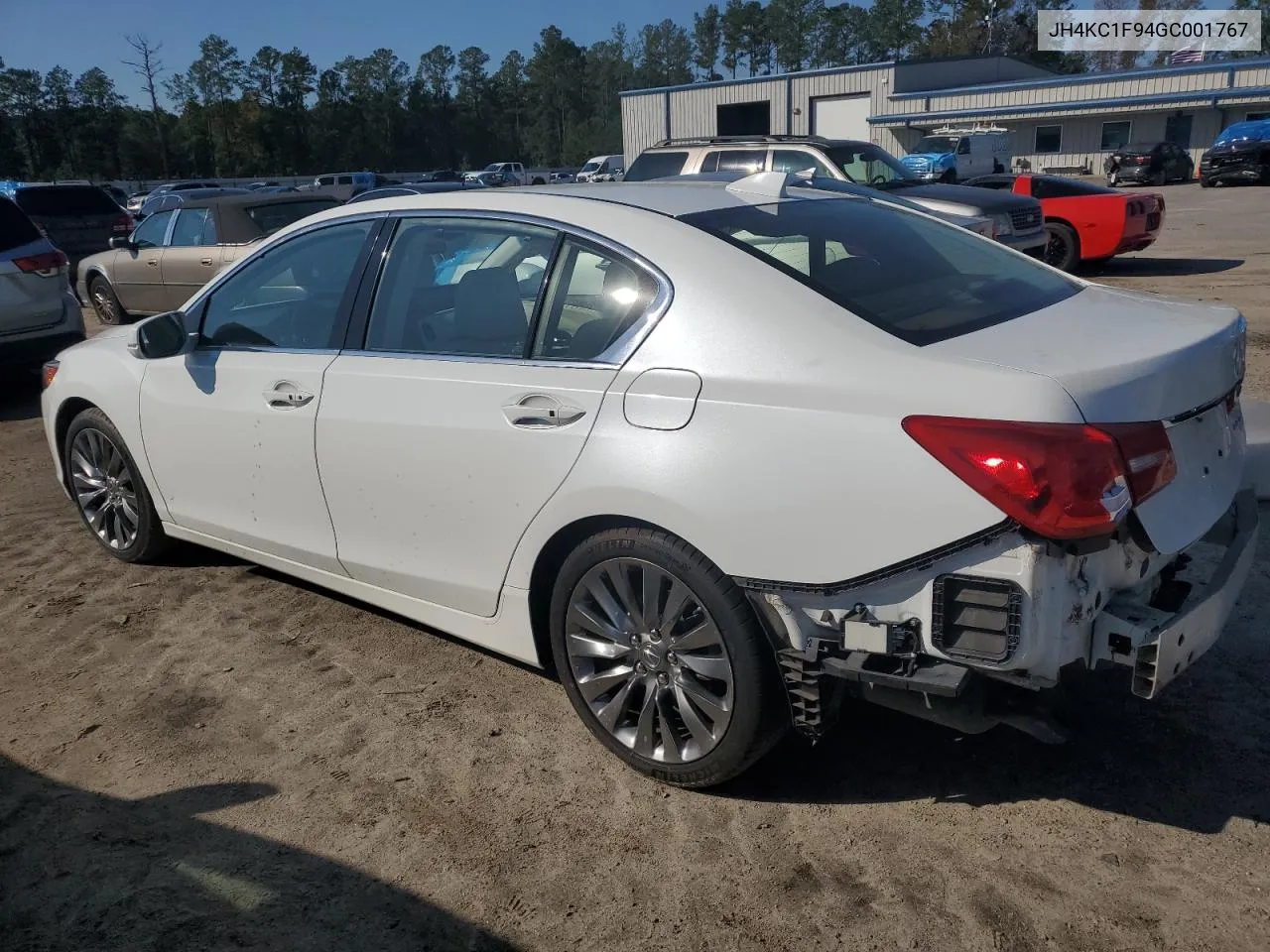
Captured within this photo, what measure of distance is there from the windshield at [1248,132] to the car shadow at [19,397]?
34451 millimetres

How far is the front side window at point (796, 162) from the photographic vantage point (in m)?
12.6

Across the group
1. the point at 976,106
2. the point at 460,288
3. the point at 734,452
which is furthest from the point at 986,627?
the point at 976,106

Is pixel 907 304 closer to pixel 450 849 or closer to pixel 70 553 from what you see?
pixel 450 849

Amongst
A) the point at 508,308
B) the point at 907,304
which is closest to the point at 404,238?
the point at 508,308

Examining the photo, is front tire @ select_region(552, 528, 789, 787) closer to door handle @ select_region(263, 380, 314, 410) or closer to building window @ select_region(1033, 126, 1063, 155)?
door handle @ select_region(263, 380, 314, 410)

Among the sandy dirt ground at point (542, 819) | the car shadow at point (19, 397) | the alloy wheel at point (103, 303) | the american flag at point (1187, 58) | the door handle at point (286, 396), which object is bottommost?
the car shadow at point (19, 397)

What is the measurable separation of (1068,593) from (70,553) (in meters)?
4.88

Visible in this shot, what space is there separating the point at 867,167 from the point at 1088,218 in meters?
2.99

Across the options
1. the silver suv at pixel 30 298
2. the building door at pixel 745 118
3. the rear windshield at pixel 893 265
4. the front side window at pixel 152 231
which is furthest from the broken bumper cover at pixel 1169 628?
the building door at pixel 745 118

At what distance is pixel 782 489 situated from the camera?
2594 millimetres

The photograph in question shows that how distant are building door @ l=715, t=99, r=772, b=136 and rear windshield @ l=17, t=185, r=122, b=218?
40.4m

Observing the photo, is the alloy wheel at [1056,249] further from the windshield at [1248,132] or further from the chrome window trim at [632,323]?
the windshield at [1248,132]

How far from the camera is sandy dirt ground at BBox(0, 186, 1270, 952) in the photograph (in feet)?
8.41

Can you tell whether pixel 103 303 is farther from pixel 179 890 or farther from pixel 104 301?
pixel 179 890
